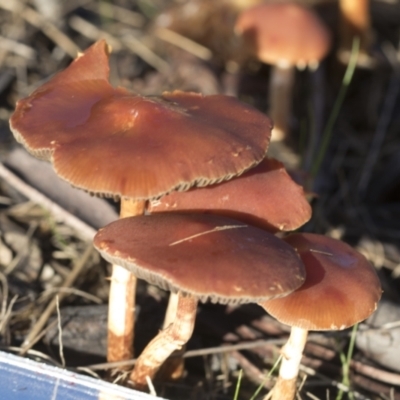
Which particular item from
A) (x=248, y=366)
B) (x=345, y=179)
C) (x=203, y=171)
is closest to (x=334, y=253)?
(x=203, y=171)

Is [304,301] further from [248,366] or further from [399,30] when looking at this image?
[399,30]

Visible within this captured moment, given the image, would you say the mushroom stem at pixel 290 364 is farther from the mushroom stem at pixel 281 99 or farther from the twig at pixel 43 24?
the twig at pixel 43 24

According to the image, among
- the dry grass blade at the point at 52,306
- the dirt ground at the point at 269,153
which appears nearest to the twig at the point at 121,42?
the dirt ground at the point at 269,153

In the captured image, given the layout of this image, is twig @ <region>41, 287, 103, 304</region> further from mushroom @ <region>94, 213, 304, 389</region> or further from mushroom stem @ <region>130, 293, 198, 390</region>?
mushroom @ <region>94, 213, 304, 389</region>

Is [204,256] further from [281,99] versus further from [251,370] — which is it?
[281,99]

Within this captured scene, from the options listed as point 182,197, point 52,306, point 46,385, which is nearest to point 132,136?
point 182,197
